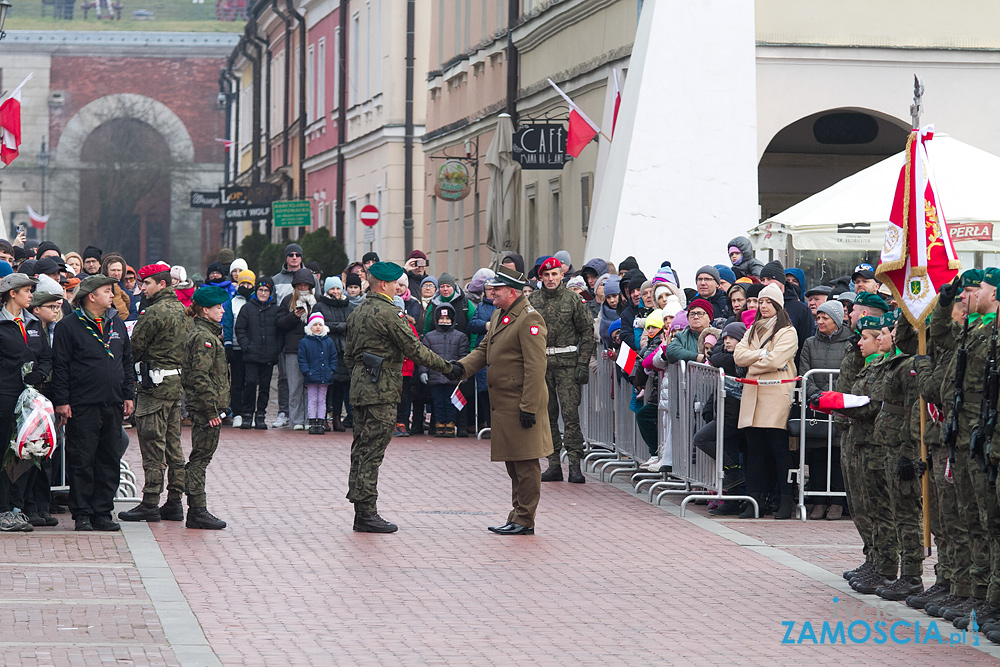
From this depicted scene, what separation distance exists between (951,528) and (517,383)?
4.27 m

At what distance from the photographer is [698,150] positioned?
21.6 metres

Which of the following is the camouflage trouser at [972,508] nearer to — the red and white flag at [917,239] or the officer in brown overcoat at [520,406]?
the red and white flag at [917,239]

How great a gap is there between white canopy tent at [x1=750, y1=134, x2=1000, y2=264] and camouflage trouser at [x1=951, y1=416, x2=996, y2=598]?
24.1 feet

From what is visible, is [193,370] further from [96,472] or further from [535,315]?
[535,315]

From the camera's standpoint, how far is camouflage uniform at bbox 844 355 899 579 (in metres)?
10.3

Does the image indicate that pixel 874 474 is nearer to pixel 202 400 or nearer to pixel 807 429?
pixel 807 429

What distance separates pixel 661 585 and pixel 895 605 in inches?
57.7

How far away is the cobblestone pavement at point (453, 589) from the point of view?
28.4ft

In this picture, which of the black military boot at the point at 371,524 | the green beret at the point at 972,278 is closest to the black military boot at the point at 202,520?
the black military boot at the point at 371,524

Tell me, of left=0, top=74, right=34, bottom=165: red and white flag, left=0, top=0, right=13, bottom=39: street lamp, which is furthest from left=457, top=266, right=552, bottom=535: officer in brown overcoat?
left=0, top=74, right=34, bottom=165: red and white flag

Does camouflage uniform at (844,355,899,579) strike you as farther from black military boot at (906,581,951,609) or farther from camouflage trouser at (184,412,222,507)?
camouflage trouser at (184,412,222,507)

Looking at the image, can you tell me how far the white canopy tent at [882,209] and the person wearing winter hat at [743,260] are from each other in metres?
0.32

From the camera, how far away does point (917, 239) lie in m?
10.8

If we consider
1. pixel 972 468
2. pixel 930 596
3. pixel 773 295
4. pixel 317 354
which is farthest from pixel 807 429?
pixel 317 354
